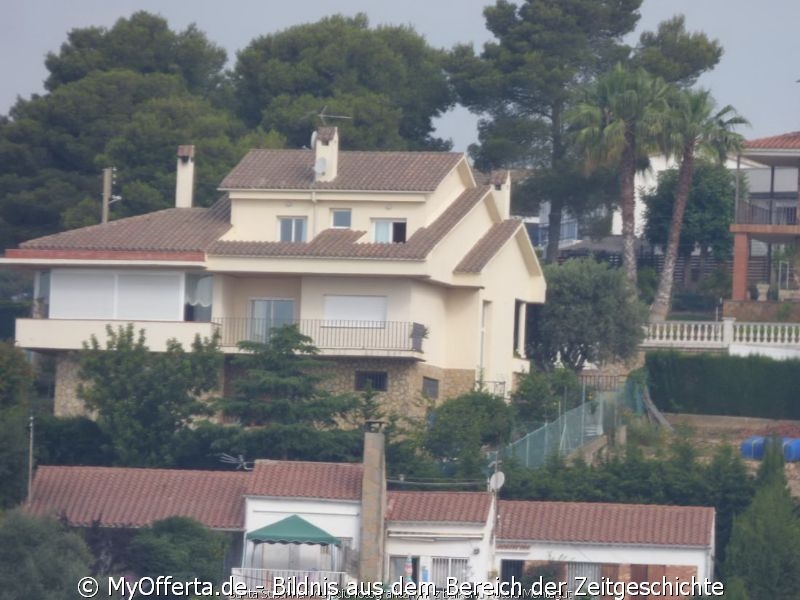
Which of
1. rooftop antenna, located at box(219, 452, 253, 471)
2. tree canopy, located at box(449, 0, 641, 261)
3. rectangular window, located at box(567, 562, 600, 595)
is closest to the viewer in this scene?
rectangular window, located at box(567, 562, 600, 595)

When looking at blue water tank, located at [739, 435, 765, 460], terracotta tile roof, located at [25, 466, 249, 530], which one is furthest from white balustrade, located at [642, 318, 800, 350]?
terracotta tile roof, located at [25, 466, 249, 530]

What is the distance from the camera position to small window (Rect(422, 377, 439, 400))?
50.2 meters

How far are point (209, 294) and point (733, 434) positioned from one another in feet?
43.0

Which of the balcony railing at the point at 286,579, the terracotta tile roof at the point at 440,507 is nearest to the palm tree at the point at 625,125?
the terracotta tile roof at the point at 440,507

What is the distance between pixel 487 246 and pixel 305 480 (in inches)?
499

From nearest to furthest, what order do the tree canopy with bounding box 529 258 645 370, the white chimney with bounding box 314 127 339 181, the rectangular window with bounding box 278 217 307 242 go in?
1. the white chimney with bounding box 314 127 339 181
2. the rectangular window with bounding box 278 217 307 242
3. the tree canopy with bounding box 529 258 645 370

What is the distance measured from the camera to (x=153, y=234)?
50406 mm

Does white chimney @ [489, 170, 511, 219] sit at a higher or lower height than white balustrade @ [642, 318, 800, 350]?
higher

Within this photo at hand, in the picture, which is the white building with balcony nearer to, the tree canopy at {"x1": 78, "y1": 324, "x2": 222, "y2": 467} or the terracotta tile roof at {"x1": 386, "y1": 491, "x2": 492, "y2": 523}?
the tree canopy at {"x1": 78, "y1": 324, "x2": 222, "y2": 467}

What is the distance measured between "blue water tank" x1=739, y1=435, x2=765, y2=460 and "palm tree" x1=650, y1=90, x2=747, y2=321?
10.8 m

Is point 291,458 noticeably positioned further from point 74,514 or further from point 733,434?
point 733,434

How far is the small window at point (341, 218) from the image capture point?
50.5 metres

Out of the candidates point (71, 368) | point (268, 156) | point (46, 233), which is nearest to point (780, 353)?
point (268, 156)

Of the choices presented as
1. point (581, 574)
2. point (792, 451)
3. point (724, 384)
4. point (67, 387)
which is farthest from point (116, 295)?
point (792, 451)
